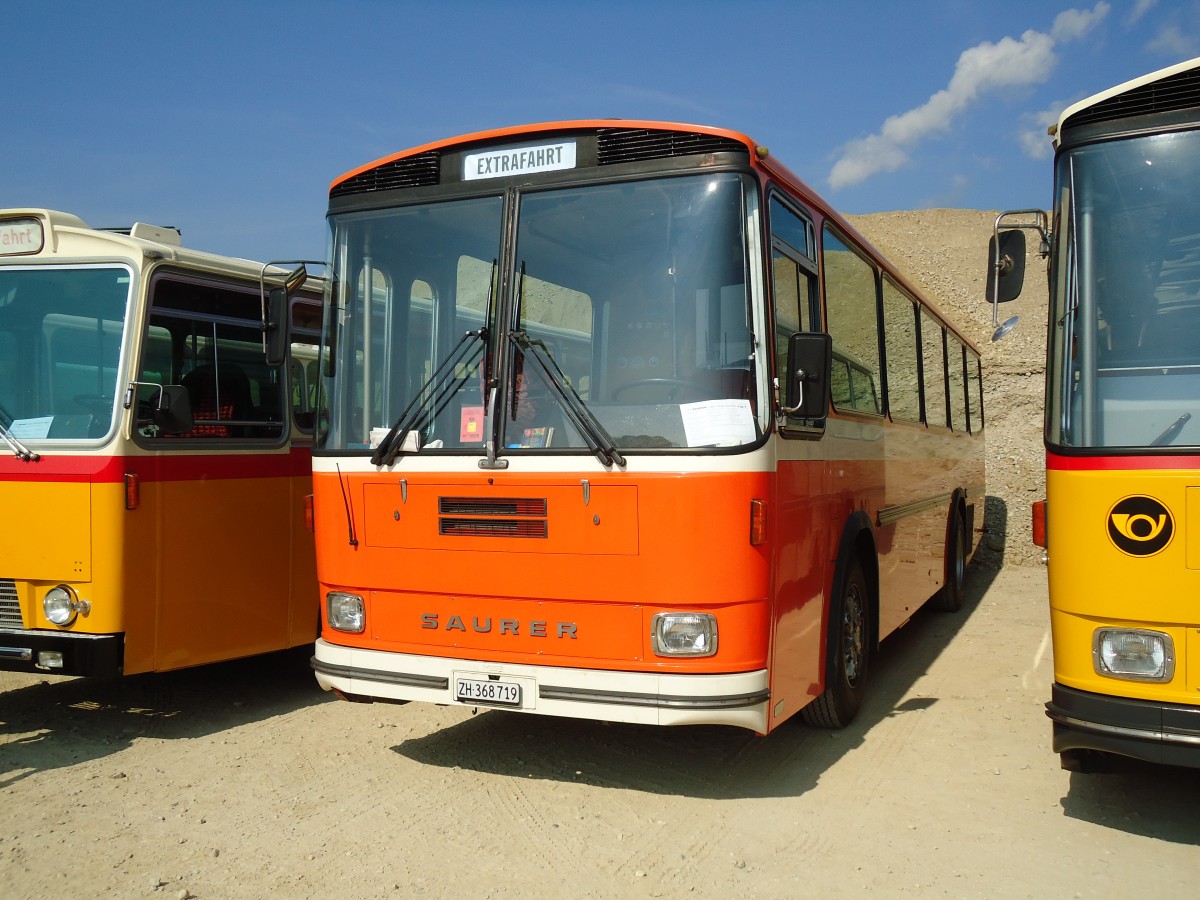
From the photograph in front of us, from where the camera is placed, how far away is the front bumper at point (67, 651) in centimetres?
609

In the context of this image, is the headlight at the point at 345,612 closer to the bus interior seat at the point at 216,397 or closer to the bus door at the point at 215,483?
the bus door at the point at 215,483

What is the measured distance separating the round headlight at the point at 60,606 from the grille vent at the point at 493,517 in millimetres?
2506

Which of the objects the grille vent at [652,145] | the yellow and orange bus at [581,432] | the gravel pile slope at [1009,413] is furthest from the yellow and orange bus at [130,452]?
the gravel pile slope at [1009,413]

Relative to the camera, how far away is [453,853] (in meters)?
4.52

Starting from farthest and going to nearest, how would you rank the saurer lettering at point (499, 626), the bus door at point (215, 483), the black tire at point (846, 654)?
the bus door at point (215, 483) < the black tire at point (846, 654) < the saurer lettering at point (499, 626)

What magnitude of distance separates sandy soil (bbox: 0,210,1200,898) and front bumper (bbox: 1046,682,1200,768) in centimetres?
52

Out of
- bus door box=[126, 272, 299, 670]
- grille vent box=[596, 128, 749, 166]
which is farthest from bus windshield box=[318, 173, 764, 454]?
bus door box=[126, 272, 299, 670]

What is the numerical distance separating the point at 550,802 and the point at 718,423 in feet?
6.68

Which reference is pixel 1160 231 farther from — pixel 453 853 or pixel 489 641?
pixel 453 853

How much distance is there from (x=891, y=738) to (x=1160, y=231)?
331 cm

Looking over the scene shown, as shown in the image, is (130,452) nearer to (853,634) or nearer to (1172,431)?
(853,634)

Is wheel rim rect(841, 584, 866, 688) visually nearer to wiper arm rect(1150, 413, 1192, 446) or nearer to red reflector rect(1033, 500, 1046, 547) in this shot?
red reflector rect(1033, 500, 1046, 547)

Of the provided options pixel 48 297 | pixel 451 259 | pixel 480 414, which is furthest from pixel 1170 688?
pixel 48 297

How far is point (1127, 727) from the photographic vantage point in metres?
4.21
